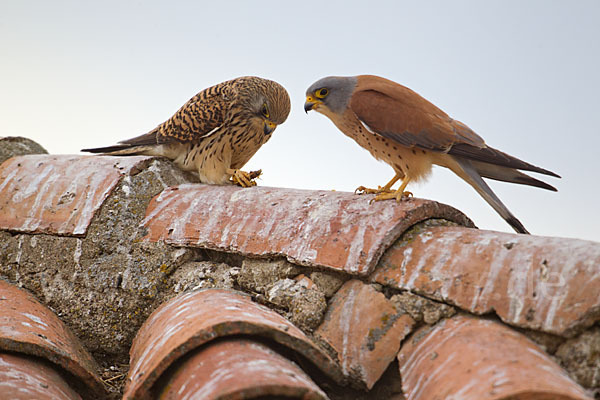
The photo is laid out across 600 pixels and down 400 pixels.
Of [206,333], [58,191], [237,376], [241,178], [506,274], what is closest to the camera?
[237,376]

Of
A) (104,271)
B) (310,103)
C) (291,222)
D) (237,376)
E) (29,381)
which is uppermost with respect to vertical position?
(310,103)

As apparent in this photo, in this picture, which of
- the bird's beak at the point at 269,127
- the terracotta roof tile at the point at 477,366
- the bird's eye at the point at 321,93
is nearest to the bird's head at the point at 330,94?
the bird's eye at the point at 321,93

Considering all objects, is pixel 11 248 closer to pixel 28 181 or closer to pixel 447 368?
pixel 28 181

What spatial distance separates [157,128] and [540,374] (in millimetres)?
2968

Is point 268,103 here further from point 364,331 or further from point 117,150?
point 364,331

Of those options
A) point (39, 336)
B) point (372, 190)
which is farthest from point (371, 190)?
point (39, 336)

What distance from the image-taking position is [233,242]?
253cm

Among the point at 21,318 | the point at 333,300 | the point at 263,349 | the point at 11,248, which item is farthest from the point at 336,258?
the point at 11,248

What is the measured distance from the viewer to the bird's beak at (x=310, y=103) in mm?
3407

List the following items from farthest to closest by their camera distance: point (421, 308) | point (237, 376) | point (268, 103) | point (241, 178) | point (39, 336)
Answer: point (268, 103)
point (241, 178)
point (39, 336)
point (421, 308)
point (237, 376)

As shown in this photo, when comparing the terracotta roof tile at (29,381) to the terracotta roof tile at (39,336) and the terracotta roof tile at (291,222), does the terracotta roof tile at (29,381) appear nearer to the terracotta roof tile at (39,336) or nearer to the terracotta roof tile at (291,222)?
the terracotta roof tile at (39,336)

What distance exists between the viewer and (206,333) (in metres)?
1.76

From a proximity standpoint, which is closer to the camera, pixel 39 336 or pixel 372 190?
pixel 39 336

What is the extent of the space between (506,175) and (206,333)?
70.3 inches
